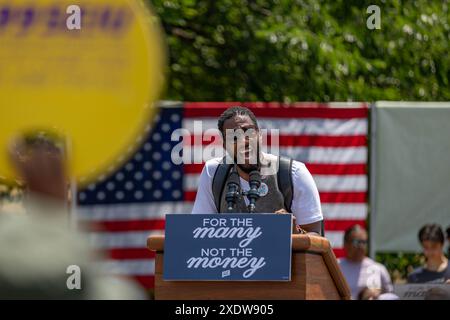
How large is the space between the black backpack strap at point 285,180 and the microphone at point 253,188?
0.20 m

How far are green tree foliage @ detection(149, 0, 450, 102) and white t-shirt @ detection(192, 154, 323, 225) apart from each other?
23.4ft

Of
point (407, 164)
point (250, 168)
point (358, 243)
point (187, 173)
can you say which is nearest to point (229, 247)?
point (250, 168)

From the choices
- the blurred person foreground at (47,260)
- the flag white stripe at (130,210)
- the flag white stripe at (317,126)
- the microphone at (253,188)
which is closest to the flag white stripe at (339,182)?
the flag white stripe at (130,210)

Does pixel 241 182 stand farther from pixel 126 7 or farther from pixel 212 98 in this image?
pixel 212 98

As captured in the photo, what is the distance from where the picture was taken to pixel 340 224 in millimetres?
10461

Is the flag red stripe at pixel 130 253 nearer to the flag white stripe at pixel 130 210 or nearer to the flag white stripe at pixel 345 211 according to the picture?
the flag white stripe at pixel 130 210

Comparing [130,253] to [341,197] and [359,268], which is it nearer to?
[341,197]

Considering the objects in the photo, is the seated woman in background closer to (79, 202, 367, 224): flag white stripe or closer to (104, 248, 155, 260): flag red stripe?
(79, 202, 367, 224): flag white stripe

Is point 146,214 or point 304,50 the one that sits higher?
point 304,50

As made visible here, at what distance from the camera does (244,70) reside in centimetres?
1295

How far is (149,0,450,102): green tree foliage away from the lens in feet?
40.8

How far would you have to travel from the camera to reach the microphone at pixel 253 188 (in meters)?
4.75

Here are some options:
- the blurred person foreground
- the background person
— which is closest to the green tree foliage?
the background person

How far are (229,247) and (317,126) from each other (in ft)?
20.8
